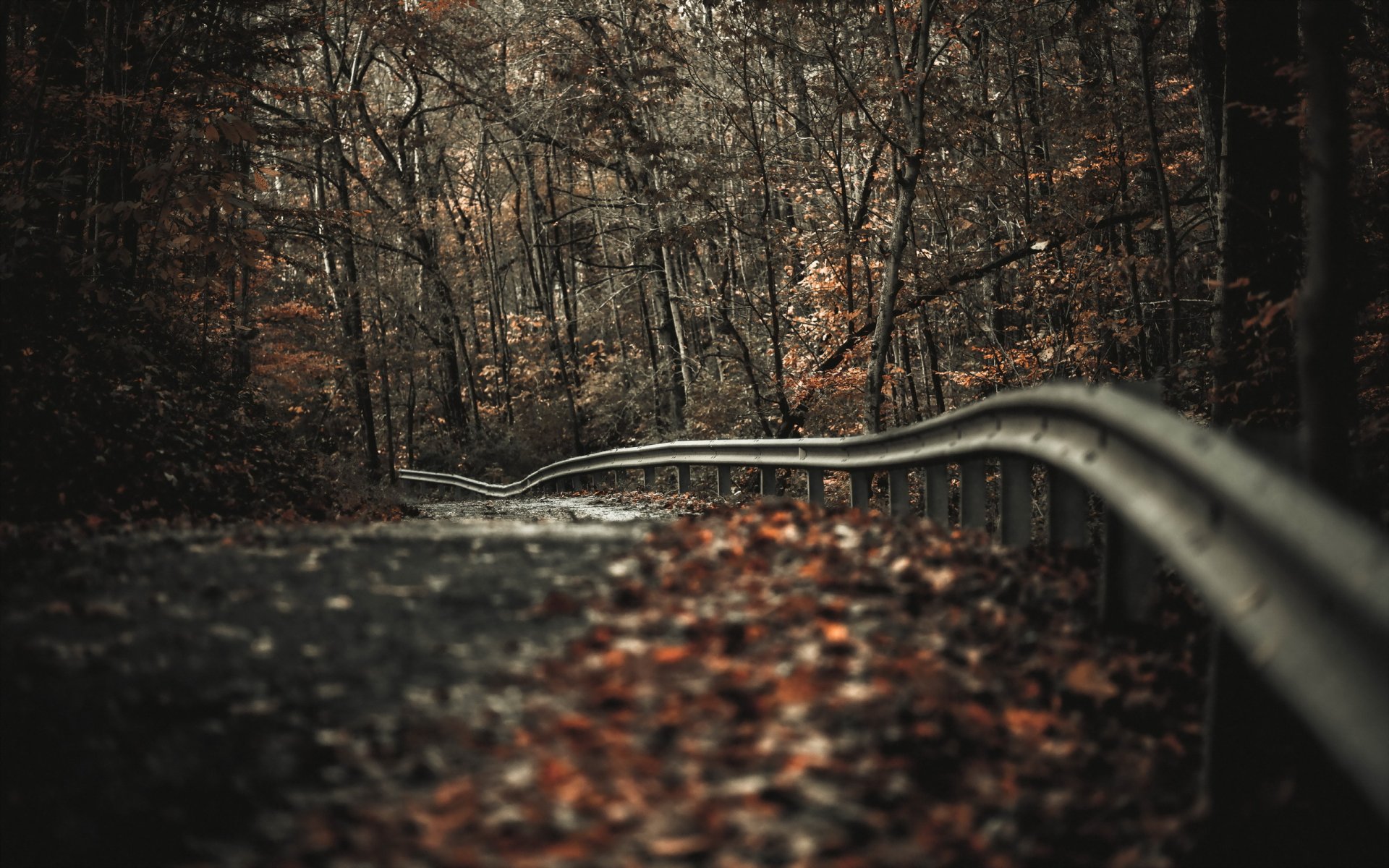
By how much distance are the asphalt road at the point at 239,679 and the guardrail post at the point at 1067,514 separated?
2.26 meters

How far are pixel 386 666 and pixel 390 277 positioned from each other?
36.7m

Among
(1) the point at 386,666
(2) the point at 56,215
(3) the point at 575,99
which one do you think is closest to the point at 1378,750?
(1) the point at 386,666

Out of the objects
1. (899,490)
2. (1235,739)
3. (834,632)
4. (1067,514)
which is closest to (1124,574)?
(1067,514)

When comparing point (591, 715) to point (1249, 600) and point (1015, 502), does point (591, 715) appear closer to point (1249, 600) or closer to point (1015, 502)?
point (1249, 600)

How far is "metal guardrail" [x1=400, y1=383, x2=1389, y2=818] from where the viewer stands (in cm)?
202

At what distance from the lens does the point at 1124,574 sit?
4.27 m

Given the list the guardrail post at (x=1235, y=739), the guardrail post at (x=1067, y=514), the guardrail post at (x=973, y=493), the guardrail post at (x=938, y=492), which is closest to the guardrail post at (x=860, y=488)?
the guardrail post at (x=938, y=492)

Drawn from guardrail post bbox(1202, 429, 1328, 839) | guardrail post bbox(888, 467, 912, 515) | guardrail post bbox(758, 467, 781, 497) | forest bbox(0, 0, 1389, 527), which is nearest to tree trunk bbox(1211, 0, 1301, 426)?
forest bbox(0, 0, 1389, 527)

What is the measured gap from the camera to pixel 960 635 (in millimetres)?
4055

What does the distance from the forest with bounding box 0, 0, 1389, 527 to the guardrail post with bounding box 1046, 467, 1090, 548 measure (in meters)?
1.07

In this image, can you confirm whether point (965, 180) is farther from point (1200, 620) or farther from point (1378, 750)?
point (1378, 750)

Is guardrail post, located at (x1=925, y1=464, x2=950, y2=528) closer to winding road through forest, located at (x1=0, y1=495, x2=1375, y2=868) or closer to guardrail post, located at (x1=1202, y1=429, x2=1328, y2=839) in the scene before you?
winding road through forest, located at (x1=0, y1=495, x2=1375, y2=868)

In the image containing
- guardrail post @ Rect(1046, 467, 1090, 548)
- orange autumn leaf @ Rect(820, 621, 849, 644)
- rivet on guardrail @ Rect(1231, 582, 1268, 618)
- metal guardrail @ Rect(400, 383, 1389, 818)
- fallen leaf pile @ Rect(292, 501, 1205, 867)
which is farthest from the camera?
guardrail post @ Rect(1046, 467, 1090, 548)

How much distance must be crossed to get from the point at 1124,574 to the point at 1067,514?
106 centimetres
